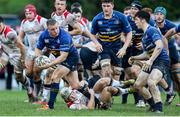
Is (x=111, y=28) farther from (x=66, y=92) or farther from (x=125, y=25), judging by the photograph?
(x=66, y=92)

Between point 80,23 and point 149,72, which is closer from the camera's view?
point 149,72

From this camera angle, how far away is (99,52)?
1698 cm

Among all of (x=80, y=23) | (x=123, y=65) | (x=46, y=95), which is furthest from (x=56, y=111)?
(x=80, y=23)

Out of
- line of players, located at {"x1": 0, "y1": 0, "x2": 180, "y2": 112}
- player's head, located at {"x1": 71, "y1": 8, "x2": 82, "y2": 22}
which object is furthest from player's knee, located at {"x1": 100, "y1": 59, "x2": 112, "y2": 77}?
player's head, located at {"x1": 71, "y1": 8, "x2": 82, "y2": 22}

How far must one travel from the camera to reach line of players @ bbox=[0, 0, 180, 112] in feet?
51.5

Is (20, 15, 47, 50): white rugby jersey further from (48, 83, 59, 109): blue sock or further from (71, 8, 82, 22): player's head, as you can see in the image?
(48, 83, 59, 109): blue sock

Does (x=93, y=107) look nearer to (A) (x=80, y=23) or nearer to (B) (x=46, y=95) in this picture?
(B) (x=46, y=95)

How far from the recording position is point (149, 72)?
1559 centimetres

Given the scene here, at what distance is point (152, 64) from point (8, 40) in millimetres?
4442

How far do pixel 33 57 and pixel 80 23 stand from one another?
2.01 m

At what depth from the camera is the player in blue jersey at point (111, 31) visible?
17.0 m

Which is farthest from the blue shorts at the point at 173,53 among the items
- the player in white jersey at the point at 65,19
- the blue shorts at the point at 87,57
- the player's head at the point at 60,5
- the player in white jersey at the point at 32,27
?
the player in white jersey at the point at 32,27

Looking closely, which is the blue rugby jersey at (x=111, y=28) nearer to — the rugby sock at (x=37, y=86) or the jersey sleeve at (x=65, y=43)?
the jersey sleeve at (x=65, y=43)

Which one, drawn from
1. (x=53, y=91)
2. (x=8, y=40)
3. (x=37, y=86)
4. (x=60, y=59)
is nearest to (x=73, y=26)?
(x=8, y=40)
